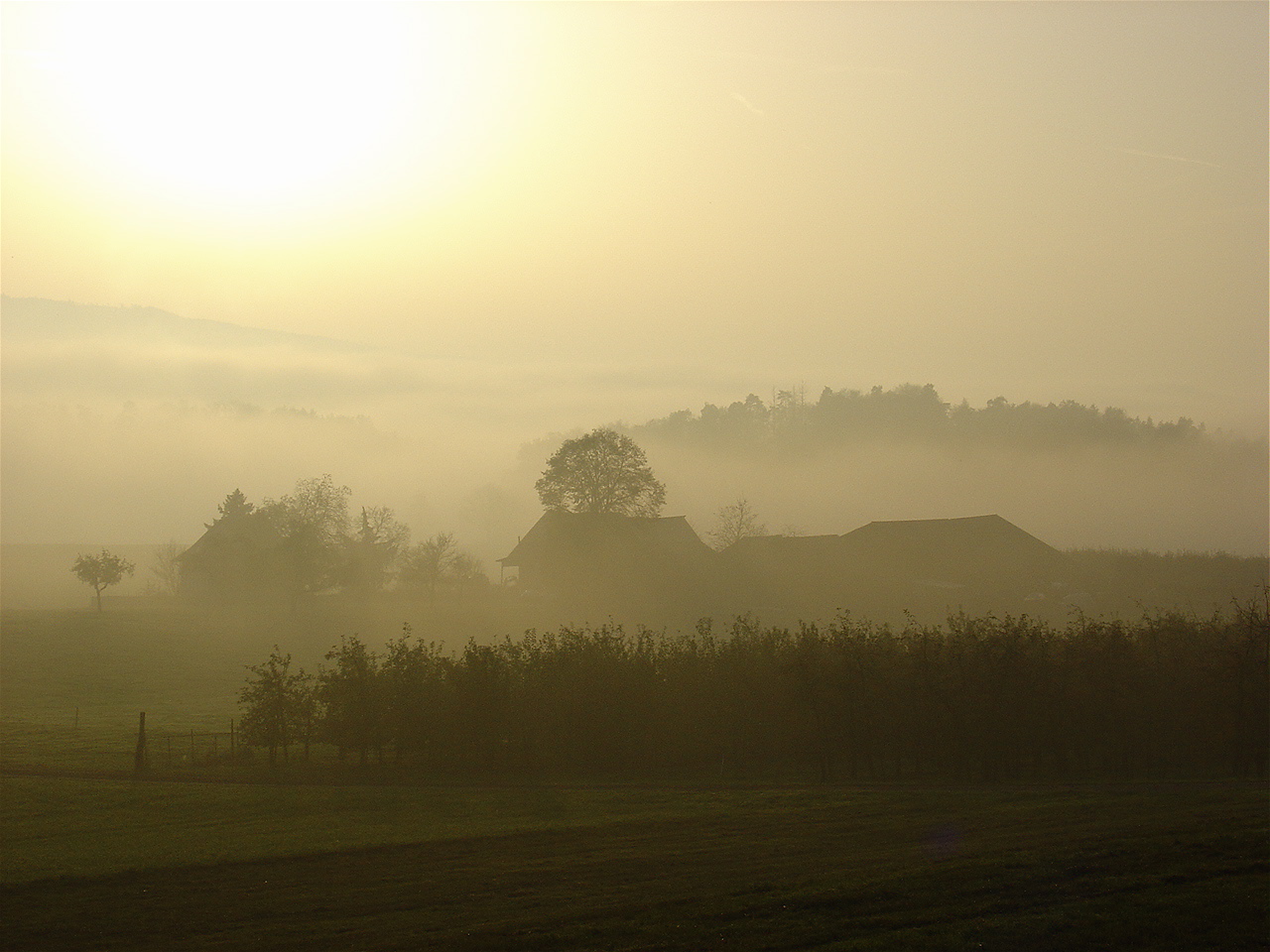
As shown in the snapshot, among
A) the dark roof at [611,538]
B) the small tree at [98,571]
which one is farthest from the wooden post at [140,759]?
the small tree at [98,571]

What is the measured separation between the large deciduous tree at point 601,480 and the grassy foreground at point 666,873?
156ft

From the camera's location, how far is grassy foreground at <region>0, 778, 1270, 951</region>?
39.5 ft

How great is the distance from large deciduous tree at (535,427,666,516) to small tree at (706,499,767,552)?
23615mm

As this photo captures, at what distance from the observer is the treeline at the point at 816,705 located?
27.0 m

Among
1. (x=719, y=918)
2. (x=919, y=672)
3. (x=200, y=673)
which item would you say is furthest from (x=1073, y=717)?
(x=200, y=673)

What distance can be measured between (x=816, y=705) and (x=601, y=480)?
43444mm

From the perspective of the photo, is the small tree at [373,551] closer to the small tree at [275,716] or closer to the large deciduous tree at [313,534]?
the large deciduous tree at [313,534]

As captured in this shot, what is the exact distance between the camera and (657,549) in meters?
71.9

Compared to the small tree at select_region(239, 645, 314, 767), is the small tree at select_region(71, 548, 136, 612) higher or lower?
higher

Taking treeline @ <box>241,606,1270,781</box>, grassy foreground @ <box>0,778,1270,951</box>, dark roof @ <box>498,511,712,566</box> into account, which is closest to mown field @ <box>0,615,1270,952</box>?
grassy foreground @ <box>0,778,1270,951</box>

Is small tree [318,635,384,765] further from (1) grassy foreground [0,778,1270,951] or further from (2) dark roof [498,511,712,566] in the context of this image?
(2) dark roof [498,511,712,566]

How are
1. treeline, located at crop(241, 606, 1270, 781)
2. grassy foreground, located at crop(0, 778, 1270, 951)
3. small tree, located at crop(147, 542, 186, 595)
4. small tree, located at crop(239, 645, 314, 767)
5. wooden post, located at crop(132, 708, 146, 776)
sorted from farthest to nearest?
small tree, located at crop(147, 542, 186, 595), small tree, located at crop(239, 645, 314, 767), wooden post, located at crop(132, 708, 146, 776), treeline, located at crop(241, 606, 1270, 781), grassy foreground, located at crop(0, 778, 1270, 951)

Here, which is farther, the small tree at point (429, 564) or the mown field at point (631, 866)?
the small tree at point (429, 564)

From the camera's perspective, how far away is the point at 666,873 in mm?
15289
